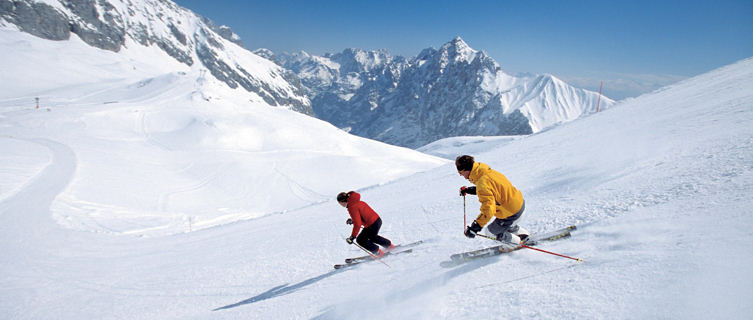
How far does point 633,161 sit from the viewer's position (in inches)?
348

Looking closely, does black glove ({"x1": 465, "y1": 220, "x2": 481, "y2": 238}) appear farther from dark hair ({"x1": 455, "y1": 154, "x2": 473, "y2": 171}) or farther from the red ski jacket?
the red ski jacket

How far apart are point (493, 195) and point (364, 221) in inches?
113

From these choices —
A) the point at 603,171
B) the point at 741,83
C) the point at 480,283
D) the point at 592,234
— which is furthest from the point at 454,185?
the point at 741,83

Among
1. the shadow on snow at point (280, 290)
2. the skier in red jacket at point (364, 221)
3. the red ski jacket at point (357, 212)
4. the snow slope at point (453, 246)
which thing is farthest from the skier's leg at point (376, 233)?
the shadow on snow at point (280, 290)

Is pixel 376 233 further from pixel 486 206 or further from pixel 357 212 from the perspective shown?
pixel 486 206

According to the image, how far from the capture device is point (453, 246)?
22.3 ft

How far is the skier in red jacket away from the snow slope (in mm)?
501

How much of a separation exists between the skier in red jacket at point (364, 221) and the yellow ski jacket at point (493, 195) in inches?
96.8

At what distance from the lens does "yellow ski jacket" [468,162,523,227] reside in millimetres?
4816

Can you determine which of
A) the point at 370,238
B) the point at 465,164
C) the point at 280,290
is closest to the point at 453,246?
the point at 370,238

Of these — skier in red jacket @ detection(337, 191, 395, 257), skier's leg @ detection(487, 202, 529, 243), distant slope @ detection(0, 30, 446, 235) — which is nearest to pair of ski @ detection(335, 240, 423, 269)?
skier in red jacket @ detection(337, 191, 395, 257)

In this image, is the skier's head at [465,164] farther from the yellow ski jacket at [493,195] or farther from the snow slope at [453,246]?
the snow slope at [453,246]

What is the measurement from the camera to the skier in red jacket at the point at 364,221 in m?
6.64

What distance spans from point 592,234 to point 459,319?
294 cm
